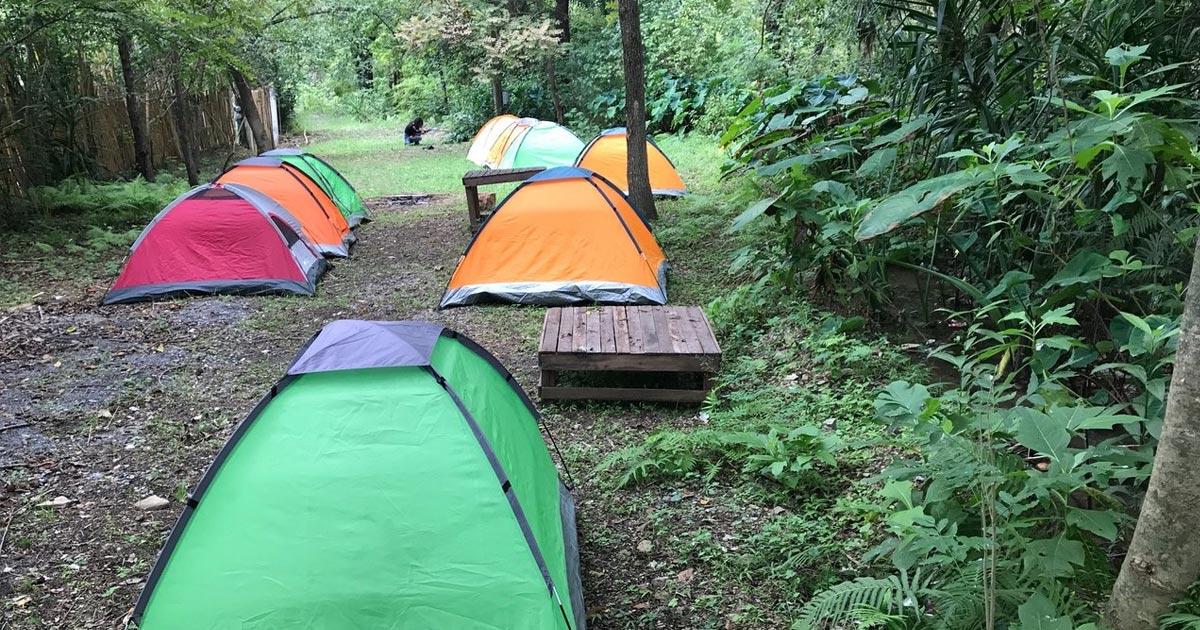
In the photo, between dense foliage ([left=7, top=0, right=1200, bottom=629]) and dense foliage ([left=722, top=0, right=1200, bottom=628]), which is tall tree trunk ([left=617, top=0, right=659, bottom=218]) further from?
dense foliage ([left=722, top=0, right=1200, bottom=628])

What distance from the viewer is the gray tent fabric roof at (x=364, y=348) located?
9.73 feet

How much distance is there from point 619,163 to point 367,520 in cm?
883

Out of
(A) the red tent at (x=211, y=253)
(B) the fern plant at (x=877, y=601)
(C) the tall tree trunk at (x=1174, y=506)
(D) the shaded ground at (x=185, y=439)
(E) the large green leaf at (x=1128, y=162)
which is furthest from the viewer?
(A) the red tent at (x=211, y=253)

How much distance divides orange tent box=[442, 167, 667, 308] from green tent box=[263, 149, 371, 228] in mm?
3711

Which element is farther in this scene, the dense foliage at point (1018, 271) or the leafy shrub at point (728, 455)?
the leafy shrub at point (728, 455)

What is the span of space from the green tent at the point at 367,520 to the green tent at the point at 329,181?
7.10 m

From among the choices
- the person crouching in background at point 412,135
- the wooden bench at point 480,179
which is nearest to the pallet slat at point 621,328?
the wooden bench at point 480,179

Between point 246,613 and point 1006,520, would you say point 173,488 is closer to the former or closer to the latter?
point 246,613

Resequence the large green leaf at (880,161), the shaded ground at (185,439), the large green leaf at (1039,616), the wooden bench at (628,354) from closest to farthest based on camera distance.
A: 1. the large green leaf at (1039,616)
2. the shaded ground at (185,439)
3. the large green leaf at (880,161)
4. the wooden bench at (628,354)

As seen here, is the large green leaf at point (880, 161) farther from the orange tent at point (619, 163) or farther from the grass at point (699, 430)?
the orange tent at point (619, 163)

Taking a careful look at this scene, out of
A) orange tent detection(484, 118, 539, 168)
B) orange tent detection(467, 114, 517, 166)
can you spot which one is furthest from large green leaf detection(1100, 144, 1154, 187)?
orange tent detection(467, 114, 517, 166)

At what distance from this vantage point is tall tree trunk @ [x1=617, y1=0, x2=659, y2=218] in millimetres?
8211

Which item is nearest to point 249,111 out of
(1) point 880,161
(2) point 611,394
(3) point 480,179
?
(3) point 480,179

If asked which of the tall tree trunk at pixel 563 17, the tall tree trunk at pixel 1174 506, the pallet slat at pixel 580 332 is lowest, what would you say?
the pallet slat at pixel 580 332
